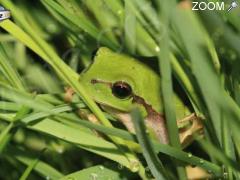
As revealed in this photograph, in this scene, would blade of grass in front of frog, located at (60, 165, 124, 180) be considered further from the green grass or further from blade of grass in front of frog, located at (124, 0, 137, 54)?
blade of grass in front of frog, located at (124, 0, 137, 54)

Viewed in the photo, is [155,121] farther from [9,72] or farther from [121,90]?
[9,72]

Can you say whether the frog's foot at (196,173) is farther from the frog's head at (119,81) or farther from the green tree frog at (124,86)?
the frog's head at (119,81)

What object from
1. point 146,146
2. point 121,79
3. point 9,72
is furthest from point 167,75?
point 121,79

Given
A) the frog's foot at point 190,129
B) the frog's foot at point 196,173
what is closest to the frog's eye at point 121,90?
the frog's foot at point 190,129

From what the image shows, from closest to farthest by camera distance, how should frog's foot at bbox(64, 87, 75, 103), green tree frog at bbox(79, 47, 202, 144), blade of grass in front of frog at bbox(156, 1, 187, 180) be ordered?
blade of grass in front of frog at bbox(156, 1, 187, 180)
frog's foot at bbox(64, 87, 75, 103)
green tree frog at bbox(79, 47, 202, 144)

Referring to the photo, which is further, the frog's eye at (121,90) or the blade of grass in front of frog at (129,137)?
the frog's eye at (121,90)

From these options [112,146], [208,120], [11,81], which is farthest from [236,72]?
[11,81]

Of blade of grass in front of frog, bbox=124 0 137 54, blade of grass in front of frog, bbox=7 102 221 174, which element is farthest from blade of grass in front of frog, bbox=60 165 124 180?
blade of grass in front of frog, bbox=124 0 137 54
